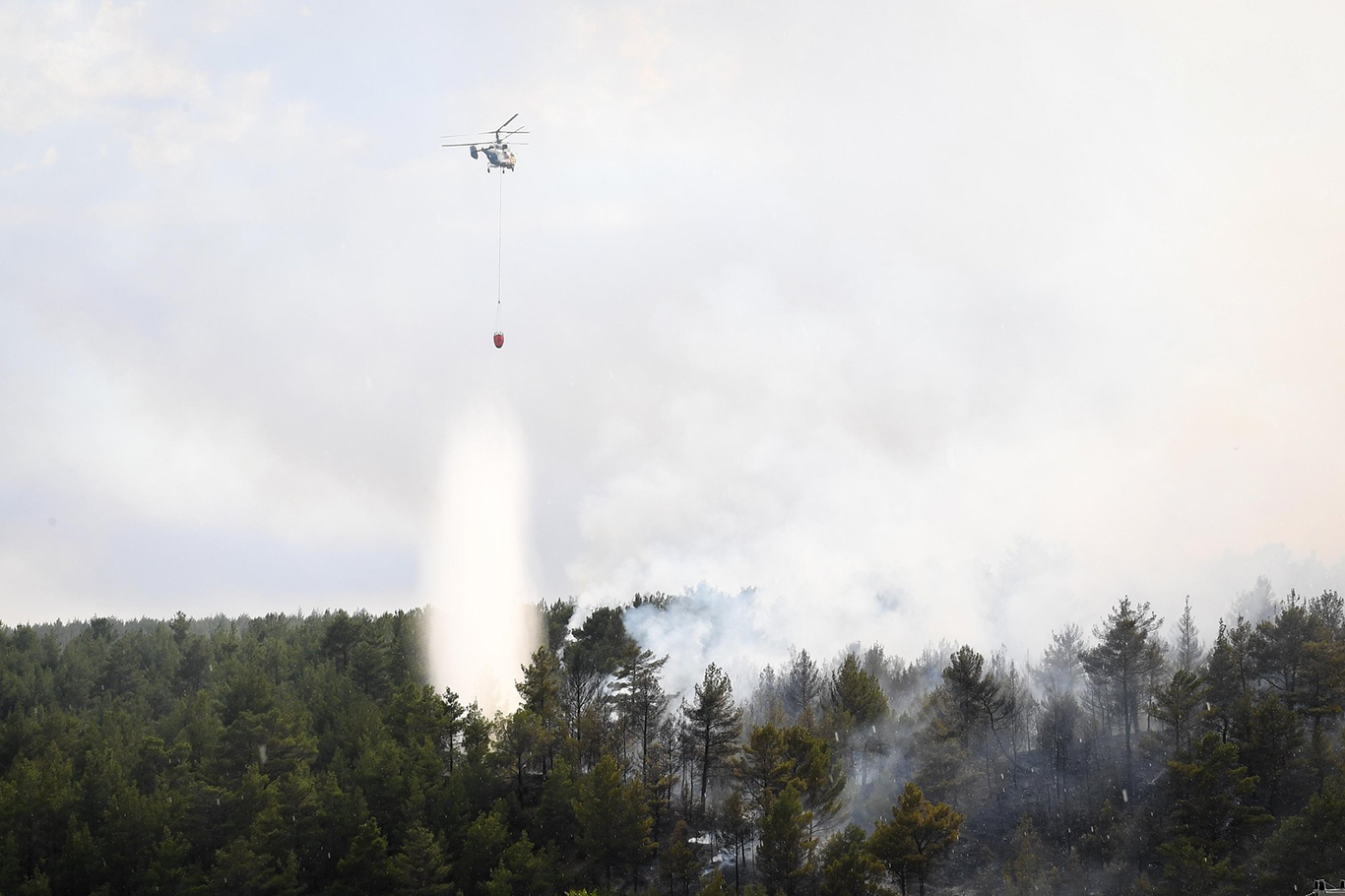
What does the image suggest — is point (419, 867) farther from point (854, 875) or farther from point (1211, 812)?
point (1211, 812)

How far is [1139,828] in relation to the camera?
69.6 m

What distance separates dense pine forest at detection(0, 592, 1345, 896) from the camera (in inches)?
2341

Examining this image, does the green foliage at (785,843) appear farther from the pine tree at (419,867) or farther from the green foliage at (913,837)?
the pine tree at (419,867)

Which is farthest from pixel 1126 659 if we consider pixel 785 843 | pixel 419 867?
pixel 419 867

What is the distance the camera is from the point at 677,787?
87.9 metres

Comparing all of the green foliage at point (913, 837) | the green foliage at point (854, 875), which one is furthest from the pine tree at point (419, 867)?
the green foliage at point (913, 837)

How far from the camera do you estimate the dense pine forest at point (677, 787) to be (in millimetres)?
59469

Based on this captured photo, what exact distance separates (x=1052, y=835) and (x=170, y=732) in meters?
72.4

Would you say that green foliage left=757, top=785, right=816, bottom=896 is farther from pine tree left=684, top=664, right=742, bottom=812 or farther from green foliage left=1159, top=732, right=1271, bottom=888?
green foliage left=1159, top=732, right=1271, bottom=888

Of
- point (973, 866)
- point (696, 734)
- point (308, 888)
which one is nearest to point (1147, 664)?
point (973, 866)

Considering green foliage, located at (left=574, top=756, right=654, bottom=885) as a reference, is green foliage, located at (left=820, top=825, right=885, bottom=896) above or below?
below

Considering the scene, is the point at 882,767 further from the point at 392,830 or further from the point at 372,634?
the point at 372,634

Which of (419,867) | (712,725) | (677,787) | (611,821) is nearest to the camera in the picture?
(419,867)

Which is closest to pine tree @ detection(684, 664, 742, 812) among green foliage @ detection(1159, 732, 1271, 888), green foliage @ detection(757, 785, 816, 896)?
green foliage @ detection(757, 785, 816, 896)
